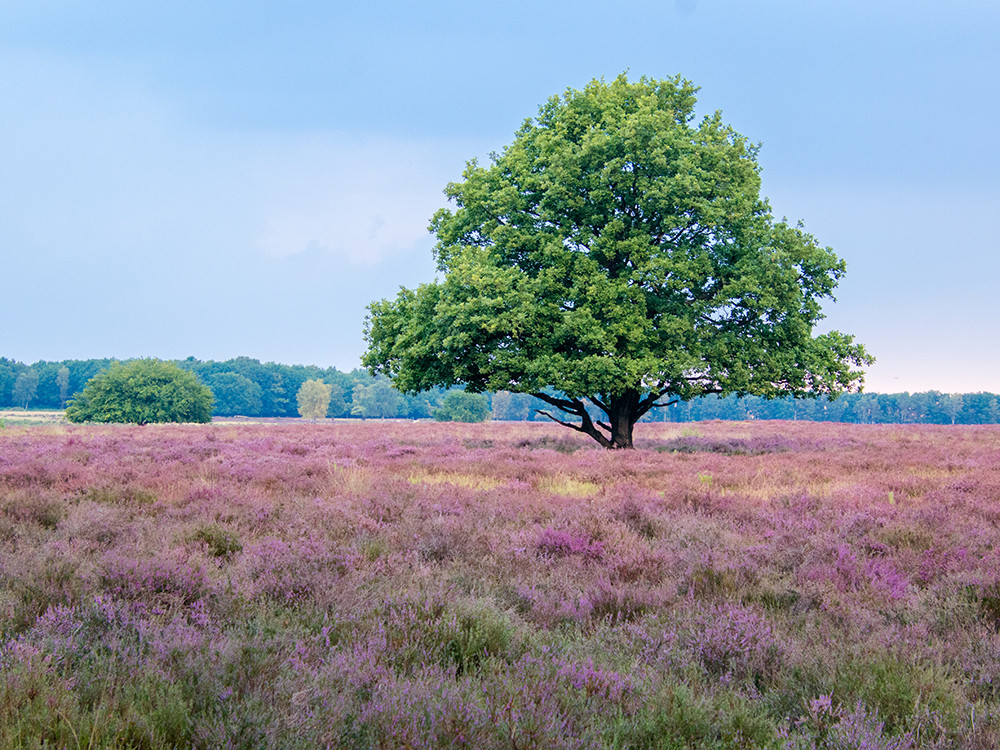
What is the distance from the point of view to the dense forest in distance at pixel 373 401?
138625 millimetres

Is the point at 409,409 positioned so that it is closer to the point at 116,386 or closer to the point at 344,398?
the point at 344,398

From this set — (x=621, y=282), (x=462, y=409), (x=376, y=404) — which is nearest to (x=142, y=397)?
(x=462, y=409)

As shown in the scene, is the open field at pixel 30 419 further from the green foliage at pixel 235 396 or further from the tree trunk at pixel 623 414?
the tree trunk at pixel 623 414

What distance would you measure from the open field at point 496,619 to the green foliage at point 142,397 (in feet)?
195

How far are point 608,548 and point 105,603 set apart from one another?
4.33m

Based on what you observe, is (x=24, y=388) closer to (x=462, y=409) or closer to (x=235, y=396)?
(x=235, y=396)

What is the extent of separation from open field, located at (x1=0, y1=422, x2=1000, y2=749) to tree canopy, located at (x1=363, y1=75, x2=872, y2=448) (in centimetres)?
827

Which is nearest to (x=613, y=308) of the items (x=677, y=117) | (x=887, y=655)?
(x=677, y=117)

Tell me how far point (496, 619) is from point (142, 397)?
68.4m

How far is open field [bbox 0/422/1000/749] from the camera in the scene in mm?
2885

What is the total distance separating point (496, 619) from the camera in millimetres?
4133

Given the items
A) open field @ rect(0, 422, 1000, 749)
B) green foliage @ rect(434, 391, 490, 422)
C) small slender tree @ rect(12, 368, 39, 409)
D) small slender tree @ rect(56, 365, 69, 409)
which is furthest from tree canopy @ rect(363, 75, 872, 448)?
small slender tree @ rect(56, 365, 69, 409)

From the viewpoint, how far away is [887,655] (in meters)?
3.75

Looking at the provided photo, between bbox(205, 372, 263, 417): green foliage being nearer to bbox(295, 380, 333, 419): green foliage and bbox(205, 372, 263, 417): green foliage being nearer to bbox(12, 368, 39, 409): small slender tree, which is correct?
bbox(295, 380, 333, 419): green foliage
